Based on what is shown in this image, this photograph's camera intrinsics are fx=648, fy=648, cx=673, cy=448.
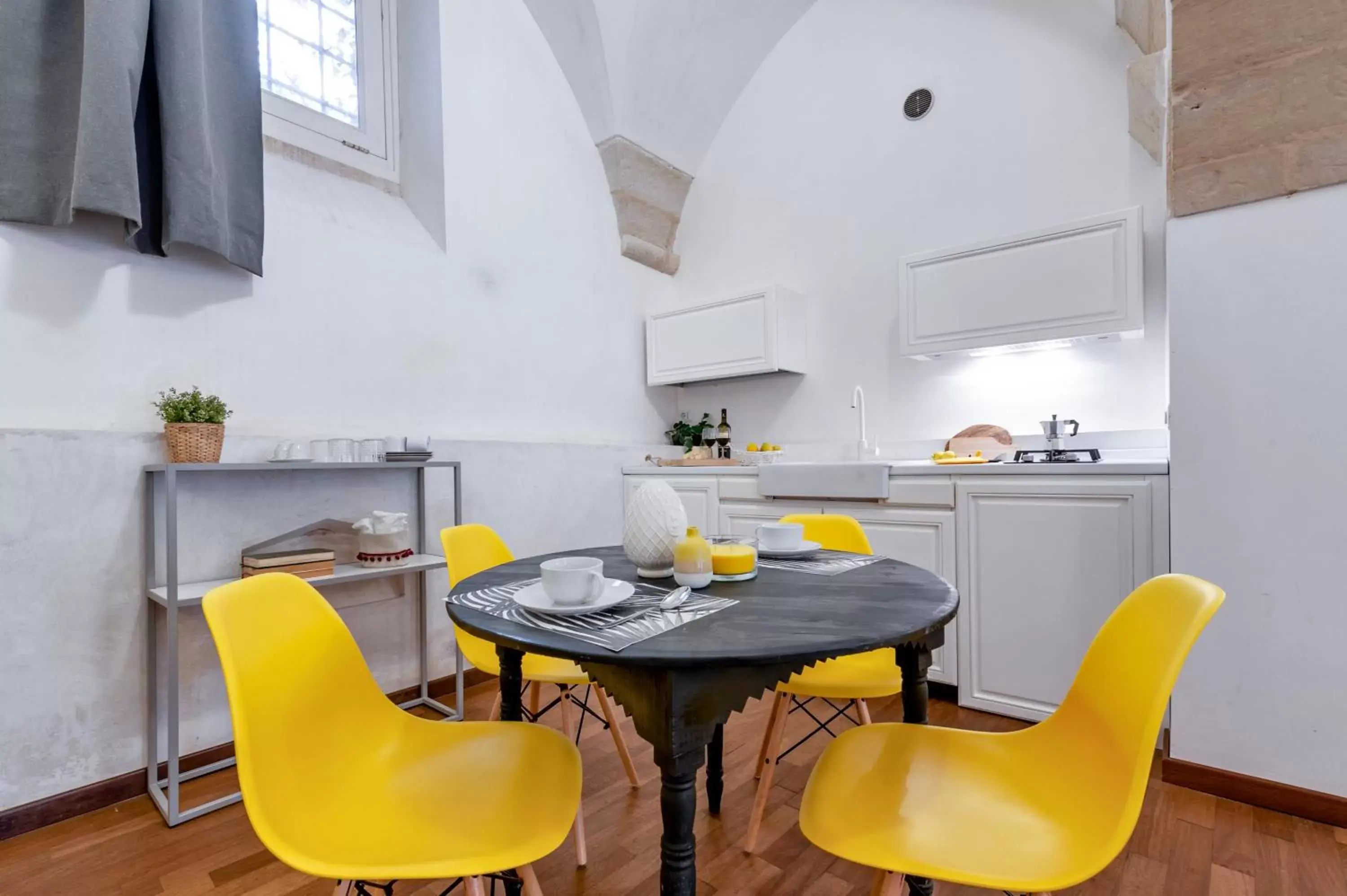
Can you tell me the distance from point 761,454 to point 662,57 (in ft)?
7.63

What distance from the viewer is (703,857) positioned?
164cm

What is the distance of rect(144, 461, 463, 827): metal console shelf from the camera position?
1877mm

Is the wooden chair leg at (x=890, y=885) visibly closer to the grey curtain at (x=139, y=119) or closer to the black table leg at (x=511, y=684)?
the black table leg at (x=511, y=684)

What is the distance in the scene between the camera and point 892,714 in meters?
2.49

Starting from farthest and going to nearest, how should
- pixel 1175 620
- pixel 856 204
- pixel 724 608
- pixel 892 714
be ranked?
pixel 856 204, pixel 892 714, pixel 724 608, pixel 1175 620

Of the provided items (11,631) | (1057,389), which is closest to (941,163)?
(1057,389)

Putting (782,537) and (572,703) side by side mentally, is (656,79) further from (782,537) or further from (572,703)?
(572,703)

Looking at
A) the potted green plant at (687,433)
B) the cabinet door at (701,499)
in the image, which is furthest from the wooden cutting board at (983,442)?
the potted green plant at (687,433)

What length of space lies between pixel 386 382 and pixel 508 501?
2.58 ft

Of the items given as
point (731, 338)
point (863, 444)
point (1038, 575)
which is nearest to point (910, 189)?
point (731, 338)

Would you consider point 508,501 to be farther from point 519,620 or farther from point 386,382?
point 519,620

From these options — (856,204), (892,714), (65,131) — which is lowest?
(892,714)

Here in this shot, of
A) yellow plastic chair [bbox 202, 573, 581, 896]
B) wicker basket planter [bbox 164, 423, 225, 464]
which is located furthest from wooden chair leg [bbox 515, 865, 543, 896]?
wicker basket planter [bbox 164, 423, 225, 464]

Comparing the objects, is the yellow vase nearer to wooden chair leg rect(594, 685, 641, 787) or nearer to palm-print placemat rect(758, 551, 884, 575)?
palm-print placemat rect(758, 551, 884, 575)
